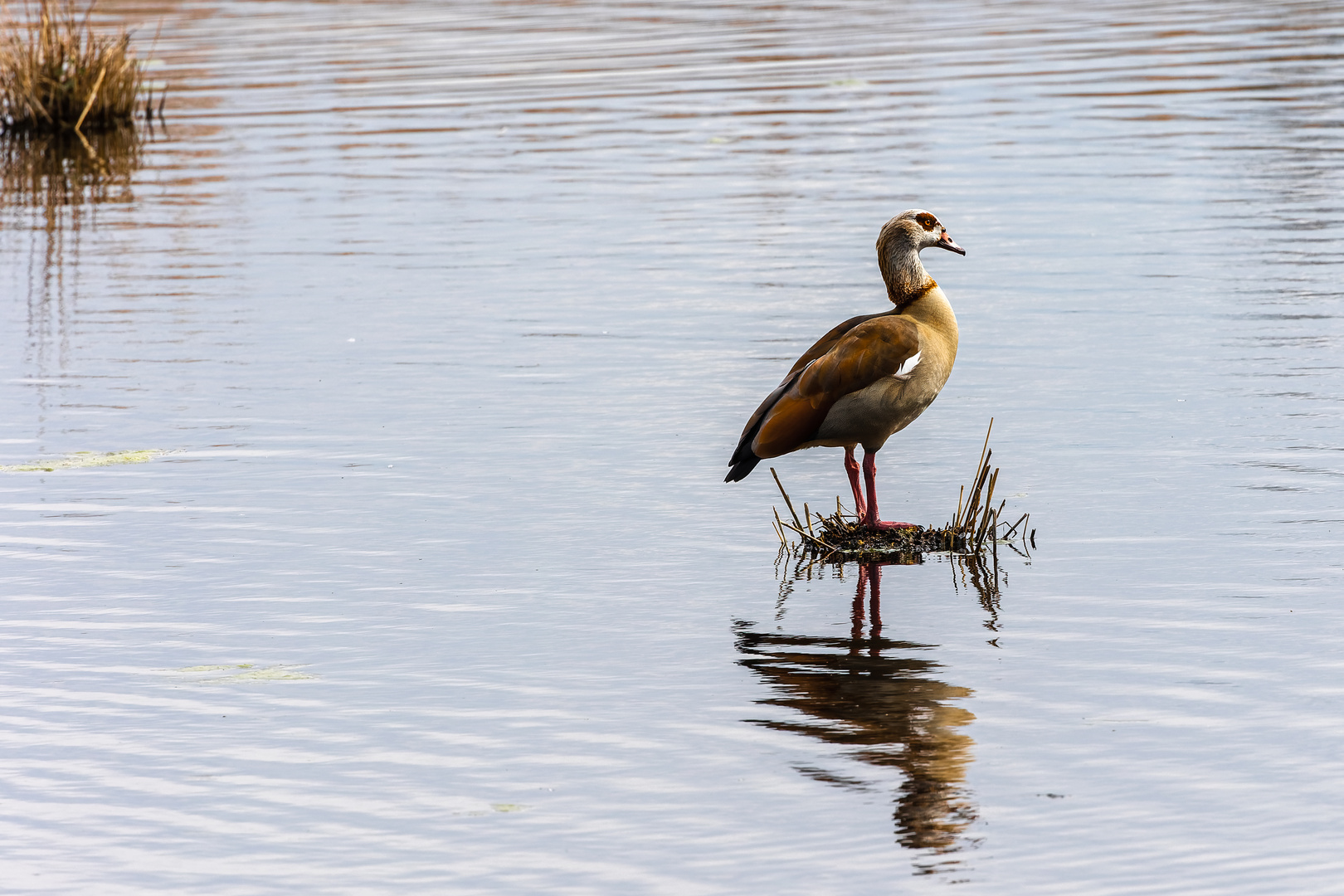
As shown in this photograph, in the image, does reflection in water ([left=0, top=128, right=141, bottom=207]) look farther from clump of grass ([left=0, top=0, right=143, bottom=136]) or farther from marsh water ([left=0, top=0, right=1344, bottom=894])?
marsh water ([left=0, top=0, right=1344, bottom=894])

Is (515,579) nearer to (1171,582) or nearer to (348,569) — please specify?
(348,569)

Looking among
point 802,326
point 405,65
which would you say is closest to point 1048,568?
point 802,326

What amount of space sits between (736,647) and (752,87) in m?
22.0

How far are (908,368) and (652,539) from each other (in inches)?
56.9

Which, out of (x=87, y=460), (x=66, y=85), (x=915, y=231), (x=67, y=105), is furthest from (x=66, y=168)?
(x=915, y=231)

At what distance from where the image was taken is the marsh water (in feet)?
19.2

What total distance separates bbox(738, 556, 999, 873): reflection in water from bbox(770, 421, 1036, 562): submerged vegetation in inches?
16.8

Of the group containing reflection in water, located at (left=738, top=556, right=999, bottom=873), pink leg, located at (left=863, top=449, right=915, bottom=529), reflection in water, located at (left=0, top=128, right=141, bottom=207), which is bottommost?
reflection in water, located at (left=738, top=556, right=999, bottom=873)

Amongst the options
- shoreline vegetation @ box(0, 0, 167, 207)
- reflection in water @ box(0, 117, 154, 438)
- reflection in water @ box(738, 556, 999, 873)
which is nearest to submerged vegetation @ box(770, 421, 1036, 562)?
reflection in water @ box(738, 556, 999, 873)

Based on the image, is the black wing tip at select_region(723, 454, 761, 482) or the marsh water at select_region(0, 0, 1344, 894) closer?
the marsh water at select_region(0, 0, 1344, 894)

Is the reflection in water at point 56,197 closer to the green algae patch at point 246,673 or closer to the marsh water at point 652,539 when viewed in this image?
the marsh water at point 652,539

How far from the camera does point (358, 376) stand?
12.8 m

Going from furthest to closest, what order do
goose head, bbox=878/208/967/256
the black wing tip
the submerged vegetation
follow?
goose head, bbox=878/208/967/256, the submerged vegetation, the black wing tip

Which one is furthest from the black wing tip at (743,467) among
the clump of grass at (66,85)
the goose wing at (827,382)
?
the clump of grass at (66,85)
